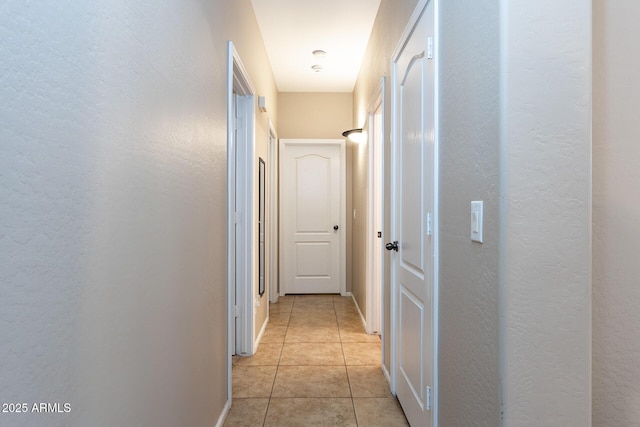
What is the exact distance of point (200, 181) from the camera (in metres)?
1.74

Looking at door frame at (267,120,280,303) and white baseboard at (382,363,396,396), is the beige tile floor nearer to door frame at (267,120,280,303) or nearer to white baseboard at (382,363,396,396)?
white baseboard at (382,363,396,396)

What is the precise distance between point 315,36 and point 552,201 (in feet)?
10.0

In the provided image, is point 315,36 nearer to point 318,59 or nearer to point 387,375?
point 318,59

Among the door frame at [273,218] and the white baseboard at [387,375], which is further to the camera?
the door frame at [273,218]

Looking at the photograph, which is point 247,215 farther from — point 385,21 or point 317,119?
point 317,119

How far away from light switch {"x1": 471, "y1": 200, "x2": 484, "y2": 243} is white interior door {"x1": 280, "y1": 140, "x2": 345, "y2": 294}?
3.97 meters

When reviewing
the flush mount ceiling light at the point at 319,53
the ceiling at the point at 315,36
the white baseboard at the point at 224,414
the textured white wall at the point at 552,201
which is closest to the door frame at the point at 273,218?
the ceiling at the point at 315,36

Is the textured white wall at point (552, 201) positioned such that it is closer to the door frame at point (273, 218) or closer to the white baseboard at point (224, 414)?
the white baseboard at point (224, 414)

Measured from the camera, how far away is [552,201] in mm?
997

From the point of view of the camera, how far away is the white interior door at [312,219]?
5.22 m

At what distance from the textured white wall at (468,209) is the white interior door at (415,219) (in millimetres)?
133

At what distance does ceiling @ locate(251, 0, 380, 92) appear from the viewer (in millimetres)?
3061

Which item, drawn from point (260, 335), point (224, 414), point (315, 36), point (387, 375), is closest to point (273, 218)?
point (260, 335)

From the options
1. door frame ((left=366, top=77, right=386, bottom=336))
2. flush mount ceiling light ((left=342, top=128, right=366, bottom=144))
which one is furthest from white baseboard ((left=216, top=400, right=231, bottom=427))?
Result: flush mount ceiling light ((left=342, top=128, right=366, bottom=144))
